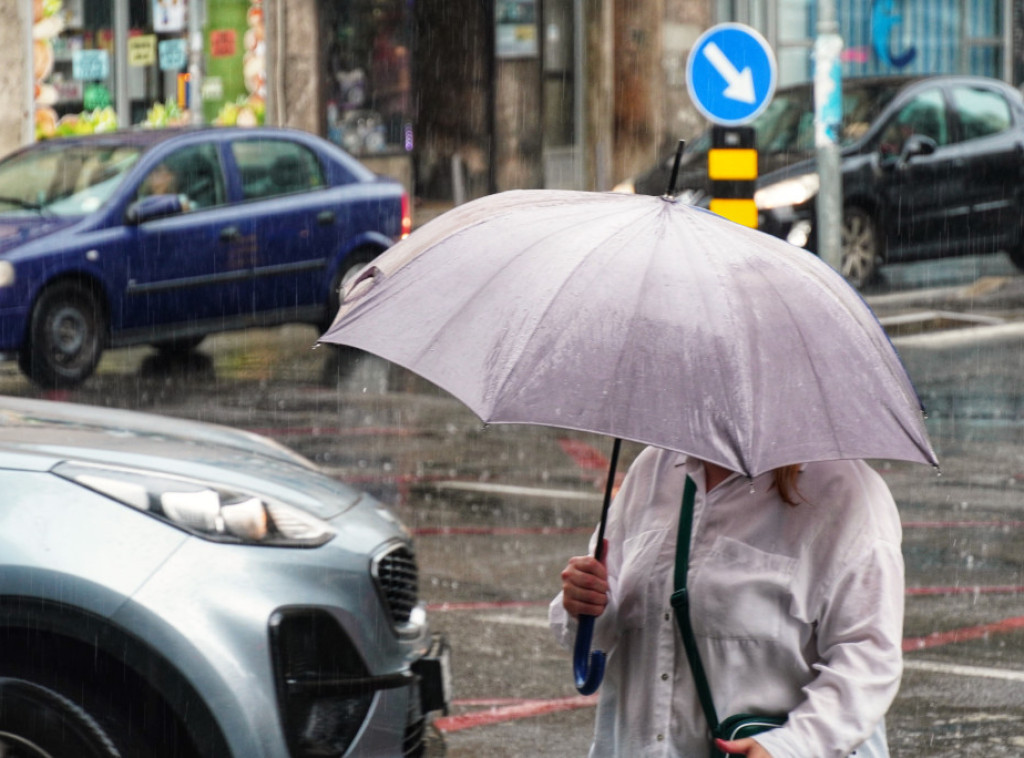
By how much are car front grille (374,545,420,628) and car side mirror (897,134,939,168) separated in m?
12.4

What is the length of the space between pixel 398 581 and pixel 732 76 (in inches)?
298

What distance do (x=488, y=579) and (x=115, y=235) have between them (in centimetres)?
605

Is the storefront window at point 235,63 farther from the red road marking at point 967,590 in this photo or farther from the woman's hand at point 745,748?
the woman's hand at point 745,748

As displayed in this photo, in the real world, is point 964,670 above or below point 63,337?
below

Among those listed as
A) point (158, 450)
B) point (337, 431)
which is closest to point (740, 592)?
point (158, 450)

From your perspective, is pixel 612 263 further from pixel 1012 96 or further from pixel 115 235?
pixel 1012 96

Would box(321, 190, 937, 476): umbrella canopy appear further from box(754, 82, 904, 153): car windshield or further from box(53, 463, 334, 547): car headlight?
box(754, 82, 904, 153): car windshield

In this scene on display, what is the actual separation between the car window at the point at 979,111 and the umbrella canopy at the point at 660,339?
1443 cm

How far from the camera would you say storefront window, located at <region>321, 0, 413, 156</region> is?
21812mm

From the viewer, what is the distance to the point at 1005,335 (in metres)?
13.9

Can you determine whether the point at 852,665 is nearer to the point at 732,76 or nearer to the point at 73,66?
the point at 732,76

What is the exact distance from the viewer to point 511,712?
5383 millimetres

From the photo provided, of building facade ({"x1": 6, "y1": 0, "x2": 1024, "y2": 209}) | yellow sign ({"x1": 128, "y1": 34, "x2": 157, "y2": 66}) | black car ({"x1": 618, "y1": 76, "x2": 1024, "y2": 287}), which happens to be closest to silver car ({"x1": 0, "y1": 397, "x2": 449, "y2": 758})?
black car ({"x1": 618, "y1": 76, "x2": 1024, "y2": 287})

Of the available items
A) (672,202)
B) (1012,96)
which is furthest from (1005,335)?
(672,202)
